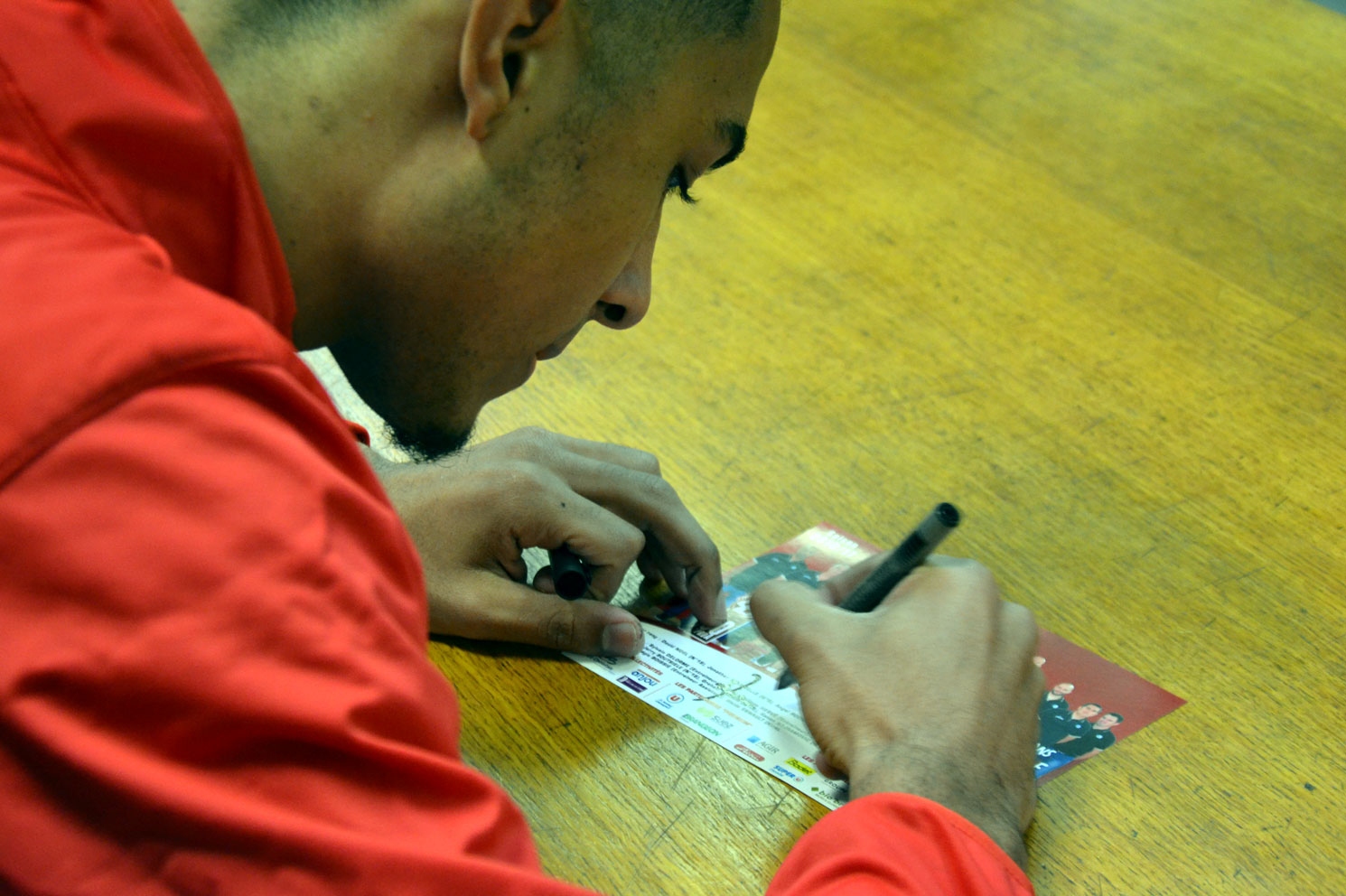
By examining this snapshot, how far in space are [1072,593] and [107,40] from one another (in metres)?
0.76

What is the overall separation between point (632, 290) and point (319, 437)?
425 millimetres

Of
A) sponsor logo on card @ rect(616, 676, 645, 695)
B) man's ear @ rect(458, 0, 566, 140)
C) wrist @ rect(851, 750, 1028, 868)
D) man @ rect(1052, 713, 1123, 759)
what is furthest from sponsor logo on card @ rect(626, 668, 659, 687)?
man's ear @ rect(458, 0, 566, 140)

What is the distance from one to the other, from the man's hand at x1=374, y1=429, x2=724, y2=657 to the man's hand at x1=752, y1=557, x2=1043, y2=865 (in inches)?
3.8

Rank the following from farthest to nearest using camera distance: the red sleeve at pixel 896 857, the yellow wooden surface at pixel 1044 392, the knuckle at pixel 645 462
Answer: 1. the knuckle at pixel 645 462
2. the yellow wooden surface at pixel 1044 392
3. the red sleeve at pixel 896 857

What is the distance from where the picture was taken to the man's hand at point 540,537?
0.90 meters

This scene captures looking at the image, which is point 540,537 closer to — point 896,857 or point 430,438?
point 430,438

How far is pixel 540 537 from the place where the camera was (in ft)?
3.06

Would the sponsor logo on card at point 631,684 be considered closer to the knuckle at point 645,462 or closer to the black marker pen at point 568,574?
the black marker pen at point 568,574

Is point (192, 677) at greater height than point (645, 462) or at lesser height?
greater

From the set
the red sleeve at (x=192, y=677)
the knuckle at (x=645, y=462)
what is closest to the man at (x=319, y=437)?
the red sleeve at (x=192, y=677)

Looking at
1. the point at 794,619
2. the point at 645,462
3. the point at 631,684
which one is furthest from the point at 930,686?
the point at 645,462

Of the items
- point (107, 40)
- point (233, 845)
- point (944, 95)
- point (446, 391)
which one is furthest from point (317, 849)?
point (944, 95)

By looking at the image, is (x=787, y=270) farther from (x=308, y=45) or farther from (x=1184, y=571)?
(x=308, y=45)

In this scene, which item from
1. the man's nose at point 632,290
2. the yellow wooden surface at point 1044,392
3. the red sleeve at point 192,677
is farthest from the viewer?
the man's nose at point 632,290
